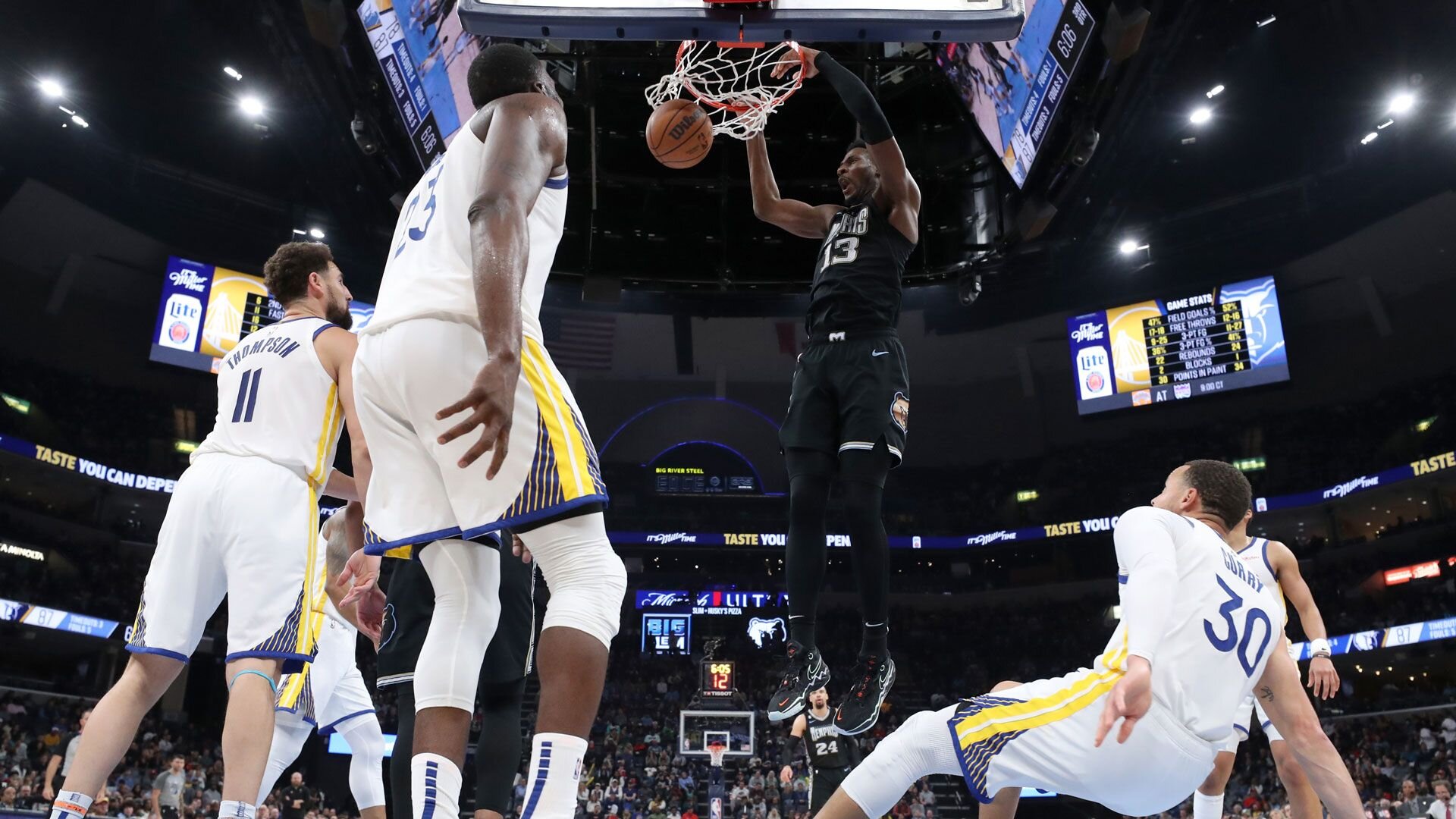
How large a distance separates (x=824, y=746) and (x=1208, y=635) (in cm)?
522

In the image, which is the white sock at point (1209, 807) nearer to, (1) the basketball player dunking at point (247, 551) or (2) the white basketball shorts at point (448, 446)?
(2) the white basketball shorts at point (448, 446)

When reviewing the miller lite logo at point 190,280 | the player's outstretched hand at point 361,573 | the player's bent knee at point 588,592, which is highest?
the miller lite logo at point 190,280

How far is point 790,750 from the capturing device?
18.4 metres

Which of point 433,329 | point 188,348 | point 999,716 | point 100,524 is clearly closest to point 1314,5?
point 999,716

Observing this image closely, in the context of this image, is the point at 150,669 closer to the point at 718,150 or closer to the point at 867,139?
the point at 867,139

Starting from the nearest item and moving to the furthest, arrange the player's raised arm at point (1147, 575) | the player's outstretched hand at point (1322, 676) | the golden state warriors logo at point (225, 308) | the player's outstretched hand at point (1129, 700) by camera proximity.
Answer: the player's outstretched hand at point (1129, 700) → the player's raised arm at point (1147, 575) → the player's outstretched hand at point (1322, 676) → the golden state warriors logo at point (225, 308)

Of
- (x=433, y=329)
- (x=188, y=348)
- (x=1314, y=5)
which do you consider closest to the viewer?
(x=433, y=329)

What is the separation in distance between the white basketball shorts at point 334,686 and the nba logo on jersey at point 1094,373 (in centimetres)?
1859

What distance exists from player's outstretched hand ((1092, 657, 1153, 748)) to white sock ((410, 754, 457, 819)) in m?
1.83

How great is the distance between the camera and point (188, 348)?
19.4 meters

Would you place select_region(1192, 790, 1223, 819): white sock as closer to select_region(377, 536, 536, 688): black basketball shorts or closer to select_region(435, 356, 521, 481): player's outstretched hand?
select_region(377, 536, 536, 688): black basketball shorts

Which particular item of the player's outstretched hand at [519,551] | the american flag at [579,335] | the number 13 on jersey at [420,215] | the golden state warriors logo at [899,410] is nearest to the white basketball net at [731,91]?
the golden state warriors logo at [899,410]

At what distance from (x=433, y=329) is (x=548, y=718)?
0.98 meters

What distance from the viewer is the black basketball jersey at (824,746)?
7926 millimetres
